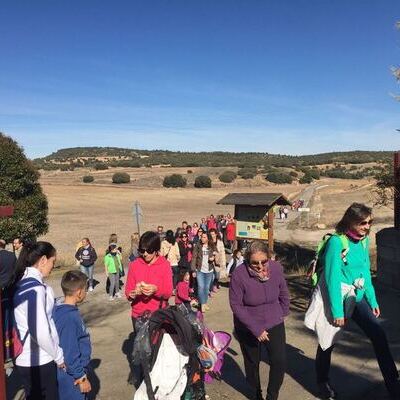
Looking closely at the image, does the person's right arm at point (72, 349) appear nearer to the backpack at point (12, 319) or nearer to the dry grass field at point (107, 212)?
the backpack at point (12, 319)

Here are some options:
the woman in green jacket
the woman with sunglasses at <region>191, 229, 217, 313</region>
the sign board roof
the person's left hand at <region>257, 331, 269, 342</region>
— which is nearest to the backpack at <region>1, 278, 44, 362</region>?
the person's left hand at <region>257, 331, 269, 342</region>

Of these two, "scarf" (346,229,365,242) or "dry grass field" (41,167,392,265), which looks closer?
"scarf" (346,229,365,242)

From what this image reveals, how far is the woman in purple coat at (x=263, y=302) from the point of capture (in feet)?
14.1

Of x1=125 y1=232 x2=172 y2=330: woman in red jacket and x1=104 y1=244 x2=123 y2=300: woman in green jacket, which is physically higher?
x1=125 y1=232 x2=172 y2=330: woman in red jacket

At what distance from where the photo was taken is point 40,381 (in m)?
3.33

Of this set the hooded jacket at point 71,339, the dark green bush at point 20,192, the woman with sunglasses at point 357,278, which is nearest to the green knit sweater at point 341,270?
the woman with sunglasses at point 357,278

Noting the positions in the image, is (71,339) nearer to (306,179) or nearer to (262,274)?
(262,274)

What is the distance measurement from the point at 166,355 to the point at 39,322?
1.07 metres

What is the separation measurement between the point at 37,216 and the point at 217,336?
1370cm

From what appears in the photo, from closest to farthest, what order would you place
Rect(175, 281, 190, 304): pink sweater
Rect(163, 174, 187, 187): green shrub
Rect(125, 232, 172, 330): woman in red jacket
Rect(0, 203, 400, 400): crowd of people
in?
1. Rect(0, 203, 400, 400): crowd of people
2. Rect(125, 232, 172, 330): woman in red jacket
3. Rect(175, 281, 190, 304): pink sweater
4. Rect(163, 174, 187, 187): green shrub

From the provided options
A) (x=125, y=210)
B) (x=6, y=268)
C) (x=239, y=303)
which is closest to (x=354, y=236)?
(x=239, y=303)

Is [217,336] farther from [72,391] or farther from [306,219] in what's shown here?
[306,219]

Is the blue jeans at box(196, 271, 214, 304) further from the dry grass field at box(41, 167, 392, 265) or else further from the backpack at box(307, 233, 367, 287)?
the backpack at box(307, 233, 367, 287)

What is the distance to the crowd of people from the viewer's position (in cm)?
328
